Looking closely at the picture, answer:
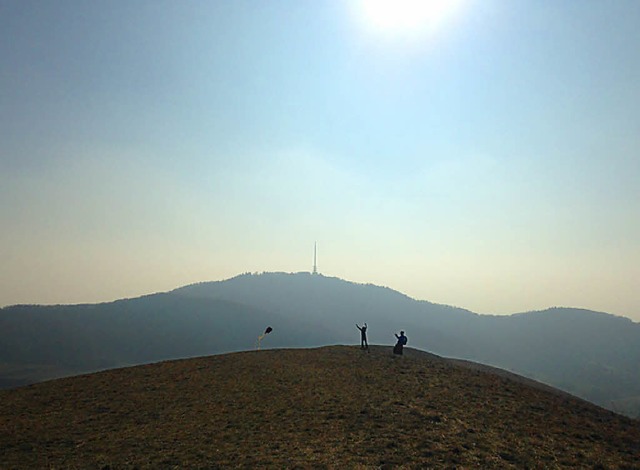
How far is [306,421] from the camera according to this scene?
61.9 feet

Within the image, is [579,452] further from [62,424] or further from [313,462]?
[62,424]

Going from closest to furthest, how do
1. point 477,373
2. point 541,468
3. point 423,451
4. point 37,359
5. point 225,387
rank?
point 541,468, point 423,451, point 225,387, point 477,373, point 37,359

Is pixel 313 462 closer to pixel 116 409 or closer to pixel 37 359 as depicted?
pixel 116 409

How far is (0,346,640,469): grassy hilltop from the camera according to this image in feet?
49.7

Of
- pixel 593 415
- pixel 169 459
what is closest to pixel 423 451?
pixel 169 459

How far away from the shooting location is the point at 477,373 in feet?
95.0

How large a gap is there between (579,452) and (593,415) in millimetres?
7091

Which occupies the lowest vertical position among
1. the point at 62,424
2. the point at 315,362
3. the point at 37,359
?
the point at 37,359

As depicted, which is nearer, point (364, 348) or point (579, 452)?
point (579, 452)

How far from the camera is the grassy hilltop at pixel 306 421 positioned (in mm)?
15156

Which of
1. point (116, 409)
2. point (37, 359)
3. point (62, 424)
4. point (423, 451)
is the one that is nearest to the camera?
point (423, 451)

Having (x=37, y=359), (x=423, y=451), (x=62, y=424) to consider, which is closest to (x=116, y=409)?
(x=62, y=424)

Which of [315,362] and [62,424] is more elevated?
[315,362]

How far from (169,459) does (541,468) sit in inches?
490
